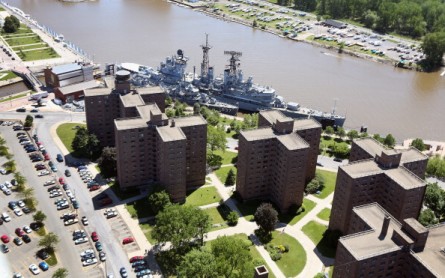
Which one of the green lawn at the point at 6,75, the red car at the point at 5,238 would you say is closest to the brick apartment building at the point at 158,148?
the red car at the point at 5,238

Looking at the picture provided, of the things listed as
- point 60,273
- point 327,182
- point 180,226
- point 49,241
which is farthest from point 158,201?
point 327,182

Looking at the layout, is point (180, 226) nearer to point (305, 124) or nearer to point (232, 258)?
point (232, 258)

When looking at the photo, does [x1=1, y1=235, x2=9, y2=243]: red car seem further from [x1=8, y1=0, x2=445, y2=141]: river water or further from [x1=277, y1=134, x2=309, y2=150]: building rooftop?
[x1=8, y1=0, x2=445, y2=141]: river water

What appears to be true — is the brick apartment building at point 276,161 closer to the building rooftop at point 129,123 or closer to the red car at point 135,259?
the building rooftop at point 129,123

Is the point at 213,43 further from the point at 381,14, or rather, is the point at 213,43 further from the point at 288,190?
the point at 288,190

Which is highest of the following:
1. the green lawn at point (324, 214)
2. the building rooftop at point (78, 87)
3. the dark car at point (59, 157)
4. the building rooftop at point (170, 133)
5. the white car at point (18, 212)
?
the building rooftop at point (170, 133)

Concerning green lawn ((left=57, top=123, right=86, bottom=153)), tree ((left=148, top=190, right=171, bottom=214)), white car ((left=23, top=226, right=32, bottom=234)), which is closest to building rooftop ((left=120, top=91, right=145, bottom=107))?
green lawn ((left=57, top=123, right=86, bottom=153))
